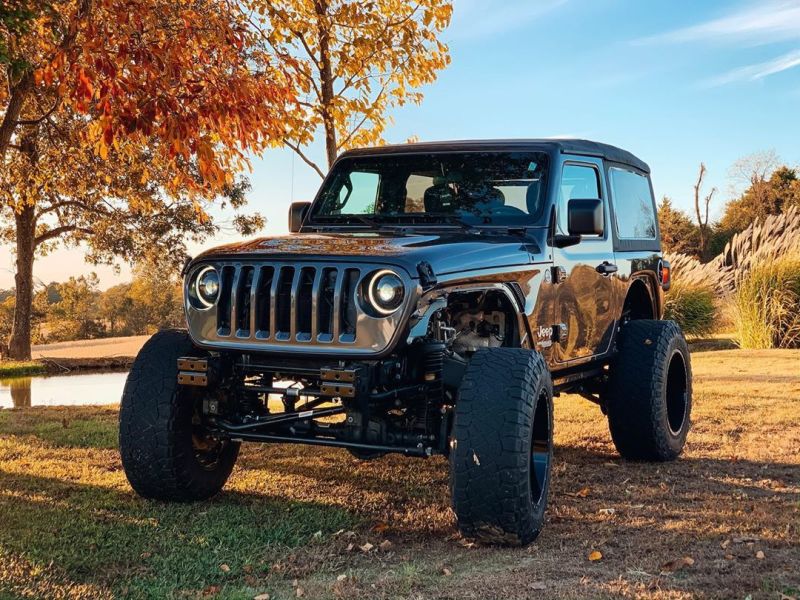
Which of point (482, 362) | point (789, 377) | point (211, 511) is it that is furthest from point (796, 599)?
point (789, 377)

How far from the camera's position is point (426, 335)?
4.52 metres

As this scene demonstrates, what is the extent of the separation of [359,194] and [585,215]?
162cm

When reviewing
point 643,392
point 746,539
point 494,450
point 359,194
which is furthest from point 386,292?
point 643,392

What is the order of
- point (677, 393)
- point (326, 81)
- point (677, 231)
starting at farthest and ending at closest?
point (677, 231) < point (326, 81) < point (677, 393)

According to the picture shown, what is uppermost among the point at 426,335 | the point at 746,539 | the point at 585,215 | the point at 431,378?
the point at 585,215

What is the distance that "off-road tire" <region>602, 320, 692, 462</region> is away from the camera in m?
6.43

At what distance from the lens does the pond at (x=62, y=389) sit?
16219 mm

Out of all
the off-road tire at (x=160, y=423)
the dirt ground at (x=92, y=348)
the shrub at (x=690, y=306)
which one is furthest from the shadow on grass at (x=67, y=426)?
the dirt ground at (x=92, y=348)

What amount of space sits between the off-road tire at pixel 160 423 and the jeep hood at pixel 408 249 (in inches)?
26.6

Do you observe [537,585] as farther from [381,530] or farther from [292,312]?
[292,312]

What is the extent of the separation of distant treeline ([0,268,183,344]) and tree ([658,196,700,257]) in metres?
22.0

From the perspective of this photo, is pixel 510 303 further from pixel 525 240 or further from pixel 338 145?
pixel 338 145

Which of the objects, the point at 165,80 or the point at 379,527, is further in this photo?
the point at 165,80

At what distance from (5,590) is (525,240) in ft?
10.8
